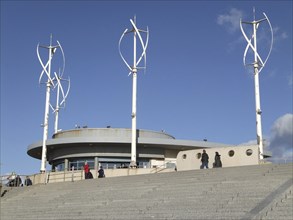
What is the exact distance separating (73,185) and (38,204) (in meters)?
3.52

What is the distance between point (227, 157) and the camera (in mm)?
26000

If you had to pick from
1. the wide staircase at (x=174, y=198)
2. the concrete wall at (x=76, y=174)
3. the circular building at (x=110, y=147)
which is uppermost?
the circular building at (x=110, y=147)

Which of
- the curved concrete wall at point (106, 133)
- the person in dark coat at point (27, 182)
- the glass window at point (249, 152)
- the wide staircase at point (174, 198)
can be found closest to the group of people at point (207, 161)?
the glass window at point (249, 152)

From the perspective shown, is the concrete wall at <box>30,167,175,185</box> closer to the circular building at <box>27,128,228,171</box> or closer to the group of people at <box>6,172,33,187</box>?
the group of people at <box>6,172,33,187</box>

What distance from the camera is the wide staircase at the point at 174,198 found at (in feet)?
50.6

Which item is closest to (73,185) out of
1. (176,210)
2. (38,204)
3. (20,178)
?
(38,204)

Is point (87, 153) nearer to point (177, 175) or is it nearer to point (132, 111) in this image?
point (132, 111)

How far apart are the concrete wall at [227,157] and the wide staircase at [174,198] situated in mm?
3422

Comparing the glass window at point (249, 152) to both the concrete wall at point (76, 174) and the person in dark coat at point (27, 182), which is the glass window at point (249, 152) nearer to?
the concrete wall at point (76, 174)

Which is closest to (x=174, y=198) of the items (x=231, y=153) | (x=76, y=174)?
(x=231, y=153)

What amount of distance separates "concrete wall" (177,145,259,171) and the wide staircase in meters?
3.42

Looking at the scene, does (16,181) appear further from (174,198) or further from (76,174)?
(174,198)

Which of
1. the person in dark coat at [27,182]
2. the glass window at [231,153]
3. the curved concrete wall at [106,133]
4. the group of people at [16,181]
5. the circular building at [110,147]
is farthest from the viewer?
the curved concrete wall at [106,133]

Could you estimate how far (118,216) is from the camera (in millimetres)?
17469
